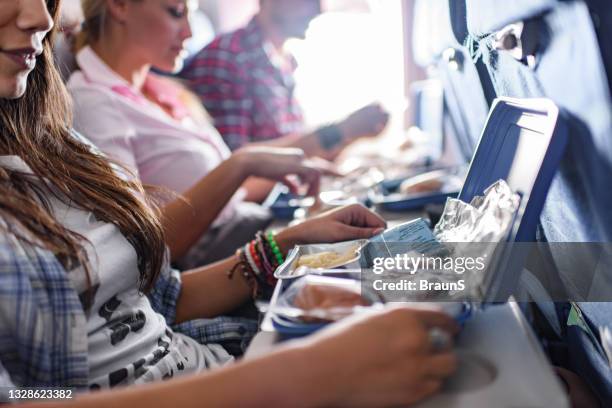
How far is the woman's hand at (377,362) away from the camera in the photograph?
511mm

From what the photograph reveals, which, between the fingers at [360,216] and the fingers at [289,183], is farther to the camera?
the fingers at [289,183]

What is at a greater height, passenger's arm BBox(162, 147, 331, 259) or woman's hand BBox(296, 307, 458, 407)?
woman's hand BBox(296, 307, 458, 407)

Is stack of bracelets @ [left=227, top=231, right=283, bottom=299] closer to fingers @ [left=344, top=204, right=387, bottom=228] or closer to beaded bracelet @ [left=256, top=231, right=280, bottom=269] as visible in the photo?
beaded bracelet @ [left=256, top=231, right=280, bottom=269]

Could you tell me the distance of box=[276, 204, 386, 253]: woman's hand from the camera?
100 cm

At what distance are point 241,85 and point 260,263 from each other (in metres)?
1.59

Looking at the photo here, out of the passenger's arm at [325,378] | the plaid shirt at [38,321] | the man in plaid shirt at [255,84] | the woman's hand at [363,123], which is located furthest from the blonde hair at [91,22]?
the passenger's arm at [325,378]

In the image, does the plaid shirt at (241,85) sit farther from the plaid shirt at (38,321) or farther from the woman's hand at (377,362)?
the woman's hand at (377,362)

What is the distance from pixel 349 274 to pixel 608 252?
1.00 ft

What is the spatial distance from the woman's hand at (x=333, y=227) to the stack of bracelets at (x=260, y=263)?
0.02m

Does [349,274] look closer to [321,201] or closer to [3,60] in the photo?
[3,60]

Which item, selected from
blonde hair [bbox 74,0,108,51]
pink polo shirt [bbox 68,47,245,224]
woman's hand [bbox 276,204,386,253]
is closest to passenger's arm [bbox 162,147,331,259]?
pink polo shirt [bbox 68,47,245,224]

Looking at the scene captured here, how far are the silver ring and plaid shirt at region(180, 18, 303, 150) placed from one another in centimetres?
202

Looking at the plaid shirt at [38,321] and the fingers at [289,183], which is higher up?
the plaid shirt at [38,321]

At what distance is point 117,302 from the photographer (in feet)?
2.72
